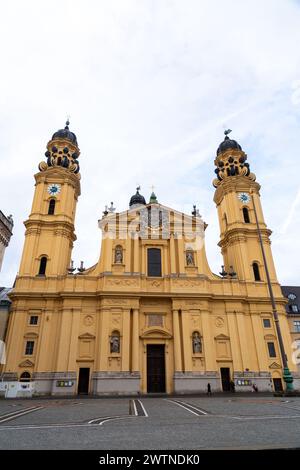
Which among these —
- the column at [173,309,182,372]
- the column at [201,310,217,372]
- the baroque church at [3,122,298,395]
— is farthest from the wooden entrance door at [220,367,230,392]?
the column at [173,309,182,372]

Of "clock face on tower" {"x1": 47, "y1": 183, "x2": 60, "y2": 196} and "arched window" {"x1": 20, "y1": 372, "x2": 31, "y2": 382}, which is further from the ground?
"clock face on tower" {"x1": 47, "y1": 183, "x2": 60, "y2": 196}

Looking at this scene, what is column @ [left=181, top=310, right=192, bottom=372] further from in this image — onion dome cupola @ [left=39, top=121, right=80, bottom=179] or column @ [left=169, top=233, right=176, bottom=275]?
onion dome cupola @ [left=39, top=121, right=80, bottom=179]

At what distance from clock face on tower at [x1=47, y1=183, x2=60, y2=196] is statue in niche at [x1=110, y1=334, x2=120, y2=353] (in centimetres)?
1751

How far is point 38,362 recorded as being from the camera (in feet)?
90.8

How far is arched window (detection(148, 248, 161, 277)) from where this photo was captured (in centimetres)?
3272

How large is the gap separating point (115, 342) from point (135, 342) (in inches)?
70.8

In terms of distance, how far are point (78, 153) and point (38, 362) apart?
82.5ft

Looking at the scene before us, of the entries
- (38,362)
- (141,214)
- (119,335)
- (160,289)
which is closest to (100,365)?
(119,335)

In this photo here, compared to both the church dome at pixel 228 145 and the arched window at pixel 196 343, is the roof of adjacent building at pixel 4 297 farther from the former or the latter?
the church dome at pixel 228 145

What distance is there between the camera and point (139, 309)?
30094mm

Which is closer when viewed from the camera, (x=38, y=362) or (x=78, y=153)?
(x=38, y=362)

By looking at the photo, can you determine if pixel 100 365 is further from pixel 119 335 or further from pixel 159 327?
pixel 159 327

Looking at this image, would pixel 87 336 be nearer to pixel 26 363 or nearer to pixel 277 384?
pixel 26 363
